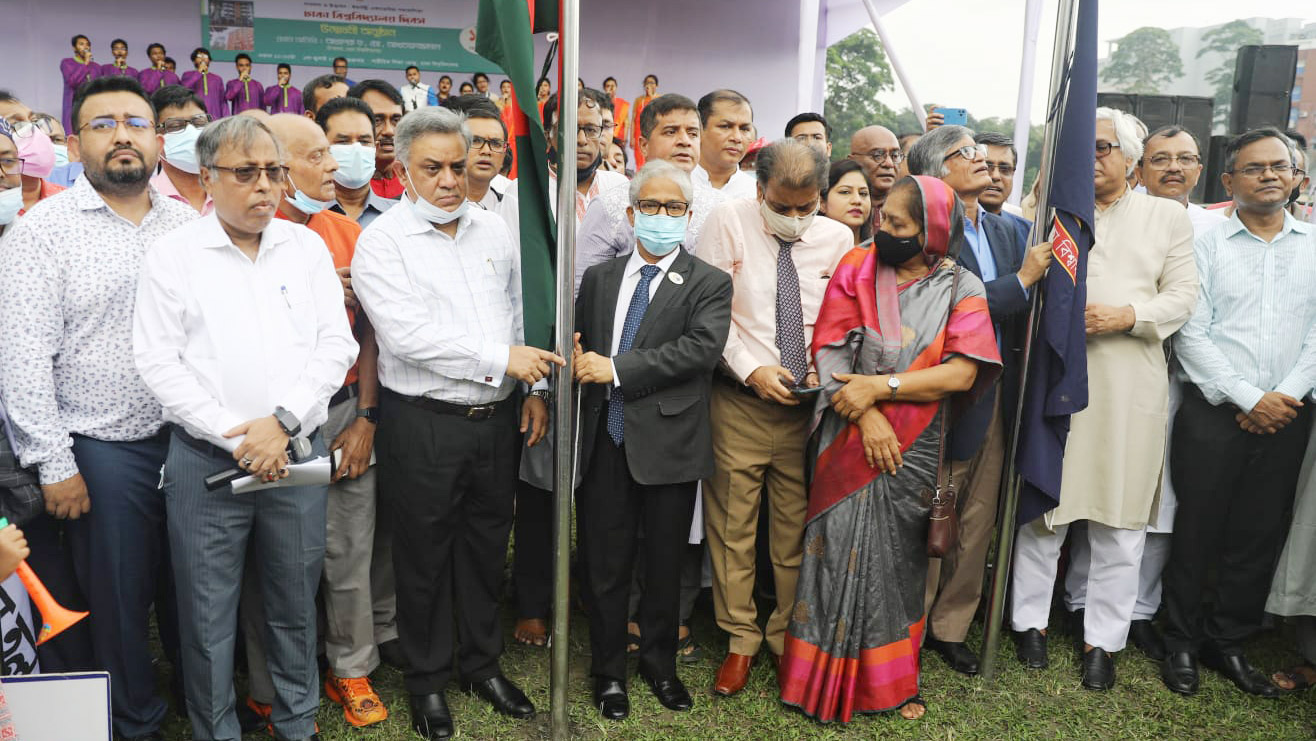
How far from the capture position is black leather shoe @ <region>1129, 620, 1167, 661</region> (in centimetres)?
409

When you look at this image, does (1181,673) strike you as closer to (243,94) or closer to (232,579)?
(232,579)

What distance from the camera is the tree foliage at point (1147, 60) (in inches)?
1818

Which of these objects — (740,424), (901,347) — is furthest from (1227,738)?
(740,424)

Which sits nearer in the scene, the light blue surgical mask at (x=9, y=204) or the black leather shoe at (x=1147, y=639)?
the light blue surgical mask at (x=9, y=204)

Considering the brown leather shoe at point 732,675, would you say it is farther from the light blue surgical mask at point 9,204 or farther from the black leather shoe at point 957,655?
the light blue surgical mask at point 9,204

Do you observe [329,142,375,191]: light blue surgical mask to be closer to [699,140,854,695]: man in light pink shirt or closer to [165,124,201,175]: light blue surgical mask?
[165,124,201,175]: light blue surgical mask

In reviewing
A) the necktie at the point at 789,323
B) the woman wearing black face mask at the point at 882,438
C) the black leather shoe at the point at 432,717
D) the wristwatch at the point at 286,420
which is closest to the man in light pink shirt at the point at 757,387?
the necktie at the point at 789,323

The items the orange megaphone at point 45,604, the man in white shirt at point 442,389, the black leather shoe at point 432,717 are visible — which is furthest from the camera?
the black leather shoe at point 432,717

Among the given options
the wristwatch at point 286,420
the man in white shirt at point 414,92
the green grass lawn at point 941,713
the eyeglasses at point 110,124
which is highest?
the man in white shirt at point 414,92

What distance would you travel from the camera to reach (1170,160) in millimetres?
4738

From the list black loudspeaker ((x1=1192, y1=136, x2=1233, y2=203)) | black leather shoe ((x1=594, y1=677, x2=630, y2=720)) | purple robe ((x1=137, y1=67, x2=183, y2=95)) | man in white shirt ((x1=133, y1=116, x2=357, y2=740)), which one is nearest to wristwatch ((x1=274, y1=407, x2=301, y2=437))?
man in white shirt ((x1=133, y1=116, x2=357, y2=740))

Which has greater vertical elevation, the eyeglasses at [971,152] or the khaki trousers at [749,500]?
the eyeglasses at [971,152]

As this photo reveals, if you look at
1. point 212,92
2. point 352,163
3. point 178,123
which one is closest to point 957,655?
point 352,163

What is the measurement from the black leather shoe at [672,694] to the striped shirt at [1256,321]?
242 centimetres
